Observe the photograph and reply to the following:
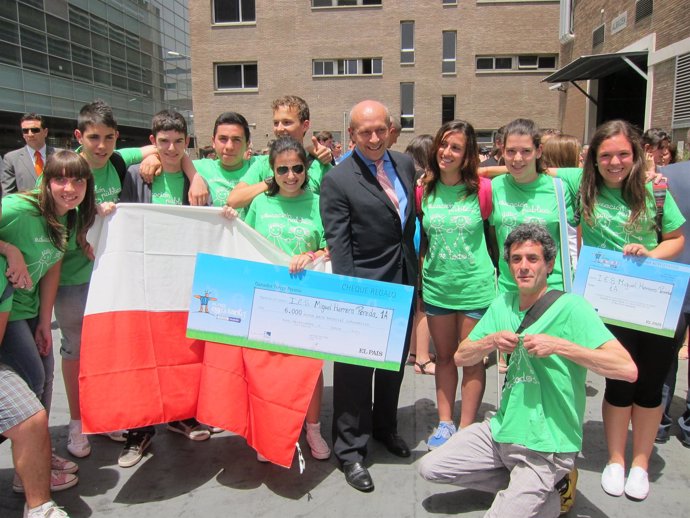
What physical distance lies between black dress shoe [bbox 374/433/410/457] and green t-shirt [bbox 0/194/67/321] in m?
2.15

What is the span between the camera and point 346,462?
10.2 ft

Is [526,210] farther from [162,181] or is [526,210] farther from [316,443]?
[162,181]

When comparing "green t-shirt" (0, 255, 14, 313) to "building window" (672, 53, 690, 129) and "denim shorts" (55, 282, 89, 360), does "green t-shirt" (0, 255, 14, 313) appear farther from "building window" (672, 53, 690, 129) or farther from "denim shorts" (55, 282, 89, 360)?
"building window" (672, 53, 690, 129)

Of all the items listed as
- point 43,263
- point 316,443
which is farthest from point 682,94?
point 43,263

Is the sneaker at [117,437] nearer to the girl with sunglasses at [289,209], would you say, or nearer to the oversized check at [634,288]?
the girl with sunglasses at [289,209]

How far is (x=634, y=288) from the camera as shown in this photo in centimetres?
294

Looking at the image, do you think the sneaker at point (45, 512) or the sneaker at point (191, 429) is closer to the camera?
the sneaker at point (45, 512)

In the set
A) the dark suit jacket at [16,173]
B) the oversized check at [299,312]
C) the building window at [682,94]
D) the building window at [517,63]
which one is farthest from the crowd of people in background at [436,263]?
the building window at [517,63]

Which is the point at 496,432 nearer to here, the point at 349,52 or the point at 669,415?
the point at 669,415

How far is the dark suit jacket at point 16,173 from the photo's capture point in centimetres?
574

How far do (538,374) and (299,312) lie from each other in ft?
4.10

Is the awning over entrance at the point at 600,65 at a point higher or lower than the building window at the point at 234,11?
lower

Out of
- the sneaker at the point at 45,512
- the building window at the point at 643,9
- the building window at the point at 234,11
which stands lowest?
the sneaker at the point at 45,512

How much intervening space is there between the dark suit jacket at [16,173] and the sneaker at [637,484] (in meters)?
5.86
